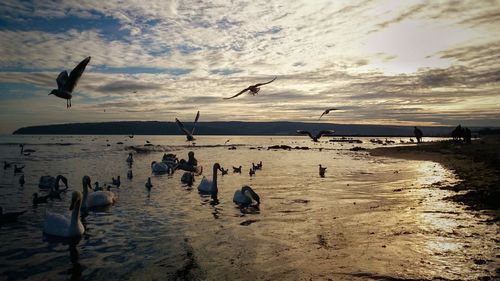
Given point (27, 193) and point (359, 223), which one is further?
point (27, 193)

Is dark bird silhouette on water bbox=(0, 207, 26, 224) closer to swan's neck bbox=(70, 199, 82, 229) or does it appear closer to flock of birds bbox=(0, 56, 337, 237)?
flock of birds bbox=(0, 56, 337, 237)

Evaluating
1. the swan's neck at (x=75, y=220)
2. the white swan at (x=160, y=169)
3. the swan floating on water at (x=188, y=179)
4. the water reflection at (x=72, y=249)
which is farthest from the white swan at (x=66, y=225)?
the white swan at (x=160, y=169)

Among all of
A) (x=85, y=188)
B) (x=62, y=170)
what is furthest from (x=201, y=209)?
(x=62, y=170)

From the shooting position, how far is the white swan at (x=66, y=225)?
12.8m

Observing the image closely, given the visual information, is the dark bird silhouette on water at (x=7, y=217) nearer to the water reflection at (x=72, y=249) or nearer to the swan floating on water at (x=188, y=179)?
the water reflection at (x=72, y=249)

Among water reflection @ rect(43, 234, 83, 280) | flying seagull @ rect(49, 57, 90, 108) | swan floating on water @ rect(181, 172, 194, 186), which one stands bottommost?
water reflection @ rect(43, 234, 83, 280)

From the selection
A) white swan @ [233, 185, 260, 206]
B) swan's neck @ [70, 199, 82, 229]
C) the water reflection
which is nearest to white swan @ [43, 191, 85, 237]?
swan's neck @ [70, 199, 82, 229]

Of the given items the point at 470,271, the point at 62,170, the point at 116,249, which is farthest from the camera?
the point at 62,170

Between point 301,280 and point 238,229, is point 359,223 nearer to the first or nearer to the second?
point 238,229

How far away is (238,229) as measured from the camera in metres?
13.9

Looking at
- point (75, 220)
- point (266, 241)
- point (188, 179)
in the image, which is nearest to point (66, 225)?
point (75, 220)

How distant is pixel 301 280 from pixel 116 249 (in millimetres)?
5553

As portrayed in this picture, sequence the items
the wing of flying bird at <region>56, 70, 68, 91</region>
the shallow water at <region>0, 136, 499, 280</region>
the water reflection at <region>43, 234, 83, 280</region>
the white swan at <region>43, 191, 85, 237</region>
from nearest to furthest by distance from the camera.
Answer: the shallow water at <region>0, 136, 499, 280</region>
the water reflection at <region>43, 234, 83, 280</region>
the wing of flying bird at <region>56, 70, 68, 91</region>
the white swan at <region>43, 191, 85, 237</region>

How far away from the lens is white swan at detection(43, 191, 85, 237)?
12812 mm
